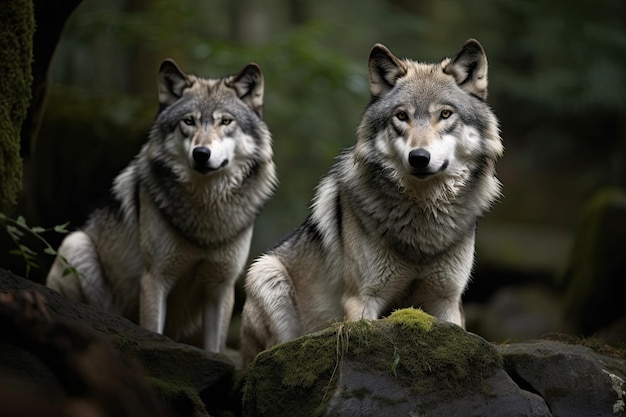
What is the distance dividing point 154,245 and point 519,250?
32.3 feet

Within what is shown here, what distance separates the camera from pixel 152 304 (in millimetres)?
6594

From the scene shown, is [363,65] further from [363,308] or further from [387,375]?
[387,375]

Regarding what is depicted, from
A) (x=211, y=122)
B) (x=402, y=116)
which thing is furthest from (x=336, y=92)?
(x=402, y=116)

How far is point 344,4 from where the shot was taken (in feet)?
51.8

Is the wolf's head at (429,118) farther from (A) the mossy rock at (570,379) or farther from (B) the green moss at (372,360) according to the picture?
(A) the mossy rock at (570,379)

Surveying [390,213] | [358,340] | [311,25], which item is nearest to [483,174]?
[390,213]

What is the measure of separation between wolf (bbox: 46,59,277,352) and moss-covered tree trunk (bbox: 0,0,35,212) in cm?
105

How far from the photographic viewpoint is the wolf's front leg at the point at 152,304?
6594 millimetres

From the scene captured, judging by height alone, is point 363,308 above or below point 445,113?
below

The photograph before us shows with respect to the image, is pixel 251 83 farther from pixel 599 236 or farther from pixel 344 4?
pixel 344 4

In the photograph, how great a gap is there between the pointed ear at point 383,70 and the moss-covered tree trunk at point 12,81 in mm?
2579

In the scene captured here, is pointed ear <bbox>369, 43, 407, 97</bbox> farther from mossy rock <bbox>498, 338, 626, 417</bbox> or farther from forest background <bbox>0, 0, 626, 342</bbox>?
forest background <bbox>0, 0, 626, 342</bbox>

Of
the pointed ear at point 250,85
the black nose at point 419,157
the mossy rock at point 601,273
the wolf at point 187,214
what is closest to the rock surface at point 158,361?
the wolf at point 187,214

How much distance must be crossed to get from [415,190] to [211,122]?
7.44 ft
